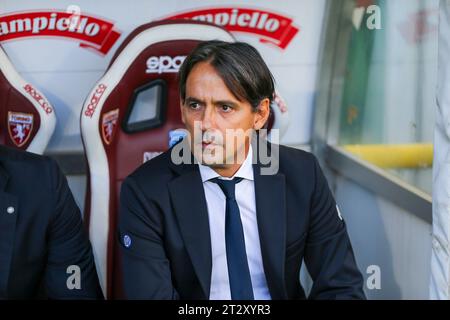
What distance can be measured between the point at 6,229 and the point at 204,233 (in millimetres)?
491

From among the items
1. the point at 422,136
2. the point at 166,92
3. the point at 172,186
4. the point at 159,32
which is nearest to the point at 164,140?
the point at 166,92

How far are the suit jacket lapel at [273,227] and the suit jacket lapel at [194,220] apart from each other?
14 centimetres

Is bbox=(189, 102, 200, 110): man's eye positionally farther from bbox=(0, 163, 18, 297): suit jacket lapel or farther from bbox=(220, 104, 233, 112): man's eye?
bbox=(0, 163, 18, 297): suit jacket lapel

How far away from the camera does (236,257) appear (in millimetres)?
2086

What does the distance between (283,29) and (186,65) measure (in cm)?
87

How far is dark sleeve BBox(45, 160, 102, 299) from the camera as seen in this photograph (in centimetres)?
217

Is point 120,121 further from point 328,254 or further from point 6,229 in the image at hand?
point 328,254

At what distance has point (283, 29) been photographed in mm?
2855

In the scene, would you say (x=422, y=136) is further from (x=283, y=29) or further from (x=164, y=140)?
(x=164, y=140)

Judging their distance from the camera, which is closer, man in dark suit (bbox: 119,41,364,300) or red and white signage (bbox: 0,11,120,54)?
man in dark suit (bbox: 119,41,364,300)

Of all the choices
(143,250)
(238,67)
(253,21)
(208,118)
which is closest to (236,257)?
(143,250)

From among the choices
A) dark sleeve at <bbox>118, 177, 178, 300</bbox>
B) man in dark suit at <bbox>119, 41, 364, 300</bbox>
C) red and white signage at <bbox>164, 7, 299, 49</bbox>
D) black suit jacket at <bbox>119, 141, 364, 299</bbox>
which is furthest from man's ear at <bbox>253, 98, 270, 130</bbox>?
red and white signage at <bbox>164, 7, 299, 49</bbox>

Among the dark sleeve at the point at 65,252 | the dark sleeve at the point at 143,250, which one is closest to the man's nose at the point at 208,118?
the dark sleeve at the point at 143,250

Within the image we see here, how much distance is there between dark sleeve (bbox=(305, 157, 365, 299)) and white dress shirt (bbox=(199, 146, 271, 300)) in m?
0.14
